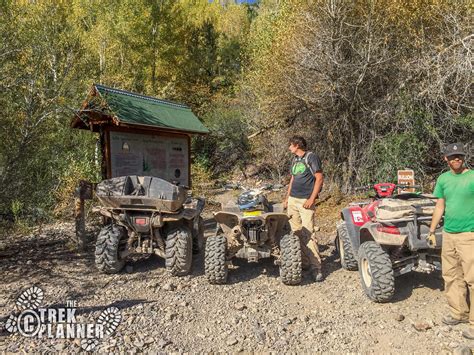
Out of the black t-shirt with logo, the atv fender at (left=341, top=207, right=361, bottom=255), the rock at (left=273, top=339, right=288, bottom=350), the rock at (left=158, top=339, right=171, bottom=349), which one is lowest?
the rock at (left=273, top=339, right=288, bottom=350)

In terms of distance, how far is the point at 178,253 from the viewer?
5.04 m

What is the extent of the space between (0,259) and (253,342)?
4.89 metres

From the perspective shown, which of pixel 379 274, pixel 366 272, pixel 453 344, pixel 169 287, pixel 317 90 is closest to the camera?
pixel 453 344

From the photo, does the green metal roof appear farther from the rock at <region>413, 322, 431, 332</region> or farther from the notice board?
the rock at <region>413, 322, 431, 332</region>

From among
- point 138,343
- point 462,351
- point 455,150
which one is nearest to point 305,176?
point 455,150

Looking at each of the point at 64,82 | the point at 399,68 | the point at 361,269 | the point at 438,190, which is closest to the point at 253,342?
the point at 361,269

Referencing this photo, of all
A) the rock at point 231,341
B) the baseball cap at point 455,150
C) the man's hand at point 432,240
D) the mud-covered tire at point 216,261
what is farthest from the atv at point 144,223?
the baseball cap at point 455,150

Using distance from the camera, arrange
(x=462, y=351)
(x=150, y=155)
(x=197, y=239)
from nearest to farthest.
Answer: (x=462, y=351) → (x=197, y=239) → (x=150, y=155)

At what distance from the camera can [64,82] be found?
614cm

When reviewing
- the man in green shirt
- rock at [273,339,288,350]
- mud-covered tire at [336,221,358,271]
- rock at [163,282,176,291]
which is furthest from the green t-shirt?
rock at [163,282,176,291]

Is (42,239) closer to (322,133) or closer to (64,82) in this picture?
(64,82)

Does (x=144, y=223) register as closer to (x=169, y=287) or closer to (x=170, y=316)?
(x=169, y=287)

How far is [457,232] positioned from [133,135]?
221 inches

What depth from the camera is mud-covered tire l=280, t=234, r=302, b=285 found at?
4633mm
